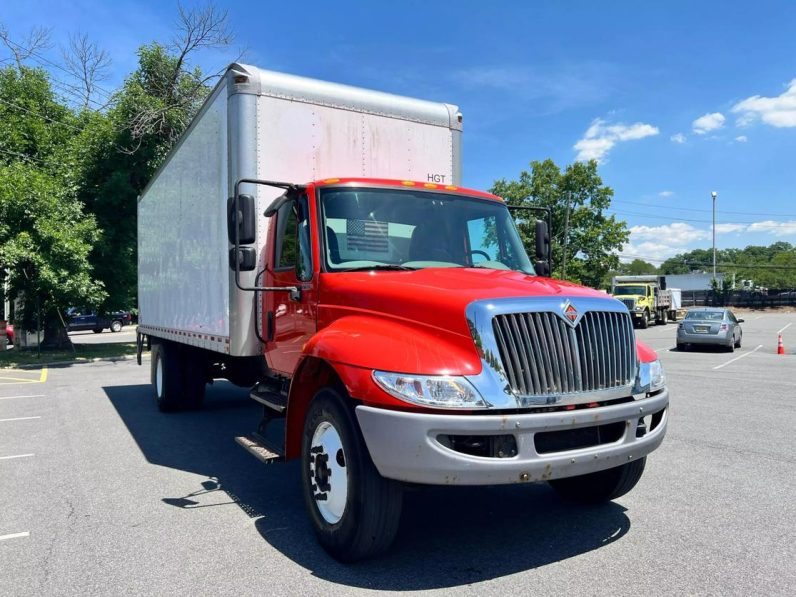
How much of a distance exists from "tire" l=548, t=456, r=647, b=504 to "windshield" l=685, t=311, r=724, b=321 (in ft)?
62.4

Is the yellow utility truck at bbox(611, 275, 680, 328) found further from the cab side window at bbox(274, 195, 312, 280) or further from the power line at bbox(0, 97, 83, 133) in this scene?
the cab side window at bbox(274, 195, 312, 280)

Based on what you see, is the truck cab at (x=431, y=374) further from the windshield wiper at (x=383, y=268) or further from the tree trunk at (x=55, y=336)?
the tree trunk at (x=55, y=336)

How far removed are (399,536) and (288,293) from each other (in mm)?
2096

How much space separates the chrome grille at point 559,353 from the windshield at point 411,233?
1251 mm

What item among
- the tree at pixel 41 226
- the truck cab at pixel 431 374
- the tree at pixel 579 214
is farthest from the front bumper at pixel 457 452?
the tree at pixel 579 214

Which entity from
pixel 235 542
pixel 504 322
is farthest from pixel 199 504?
pixel 504 322

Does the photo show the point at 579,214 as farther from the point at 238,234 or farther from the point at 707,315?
the point at 238,234

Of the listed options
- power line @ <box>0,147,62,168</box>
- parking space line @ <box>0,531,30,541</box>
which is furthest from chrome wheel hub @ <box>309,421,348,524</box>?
power line @ <box>0,147,62,168</box>

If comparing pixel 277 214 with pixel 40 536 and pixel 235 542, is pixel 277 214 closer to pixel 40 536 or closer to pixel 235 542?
pixel 235 542

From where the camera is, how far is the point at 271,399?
535 cm

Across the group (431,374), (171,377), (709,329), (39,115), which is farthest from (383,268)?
(39,115)

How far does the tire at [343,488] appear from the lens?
353 centimetres

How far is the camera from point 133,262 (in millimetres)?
21797

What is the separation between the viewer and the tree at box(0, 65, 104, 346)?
17.6 meters
